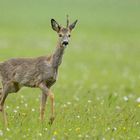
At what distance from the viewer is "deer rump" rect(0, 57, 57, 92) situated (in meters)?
12.9

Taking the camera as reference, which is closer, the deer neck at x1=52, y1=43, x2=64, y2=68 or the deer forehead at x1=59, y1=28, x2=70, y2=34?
the deer forehead at x1=59, y1=28, x2=70, y2=34

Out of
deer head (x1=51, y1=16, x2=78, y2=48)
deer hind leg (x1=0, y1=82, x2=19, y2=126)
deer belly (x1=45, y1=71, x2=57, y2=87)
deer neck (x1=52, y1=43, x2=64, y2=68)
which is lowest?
deer hind leg (x1=0, y1=82, x2=19, y2=126)

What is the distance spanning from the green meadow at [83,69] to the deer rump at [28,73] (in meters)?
0.59

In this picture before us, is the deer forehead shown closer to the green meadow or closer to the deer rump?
the deer rump

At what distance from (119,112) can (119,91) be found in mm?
6731

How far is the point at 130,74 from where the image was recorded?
86.5 feet

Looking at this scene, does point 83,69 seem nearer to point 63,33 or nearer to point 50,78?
point 50,78

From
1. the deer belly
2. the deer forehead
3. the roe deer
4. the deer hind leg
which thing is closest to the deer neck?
the roe deer

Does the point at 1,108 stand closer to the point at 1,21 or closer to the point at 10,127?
the point at 10,127

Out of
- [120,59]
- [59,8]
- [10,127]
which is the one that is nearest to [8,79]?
[10,127]

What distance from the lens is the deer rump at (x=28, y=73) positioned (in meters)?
12.9

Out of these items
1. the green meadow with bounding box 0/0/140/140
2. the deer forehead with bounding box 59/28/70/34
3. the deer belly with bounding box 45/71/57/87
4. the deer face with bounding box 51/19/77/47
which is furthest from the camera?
the deer belly with bounding box 45/71/57/87

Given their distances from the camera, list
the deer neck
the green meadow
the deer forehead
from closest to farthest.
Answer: the green meadow
the deer forehead
the deer neck

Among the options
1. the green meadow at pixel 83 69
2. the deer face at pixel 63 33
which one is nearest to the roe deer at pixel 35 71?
the deer face at pixel 63 33
